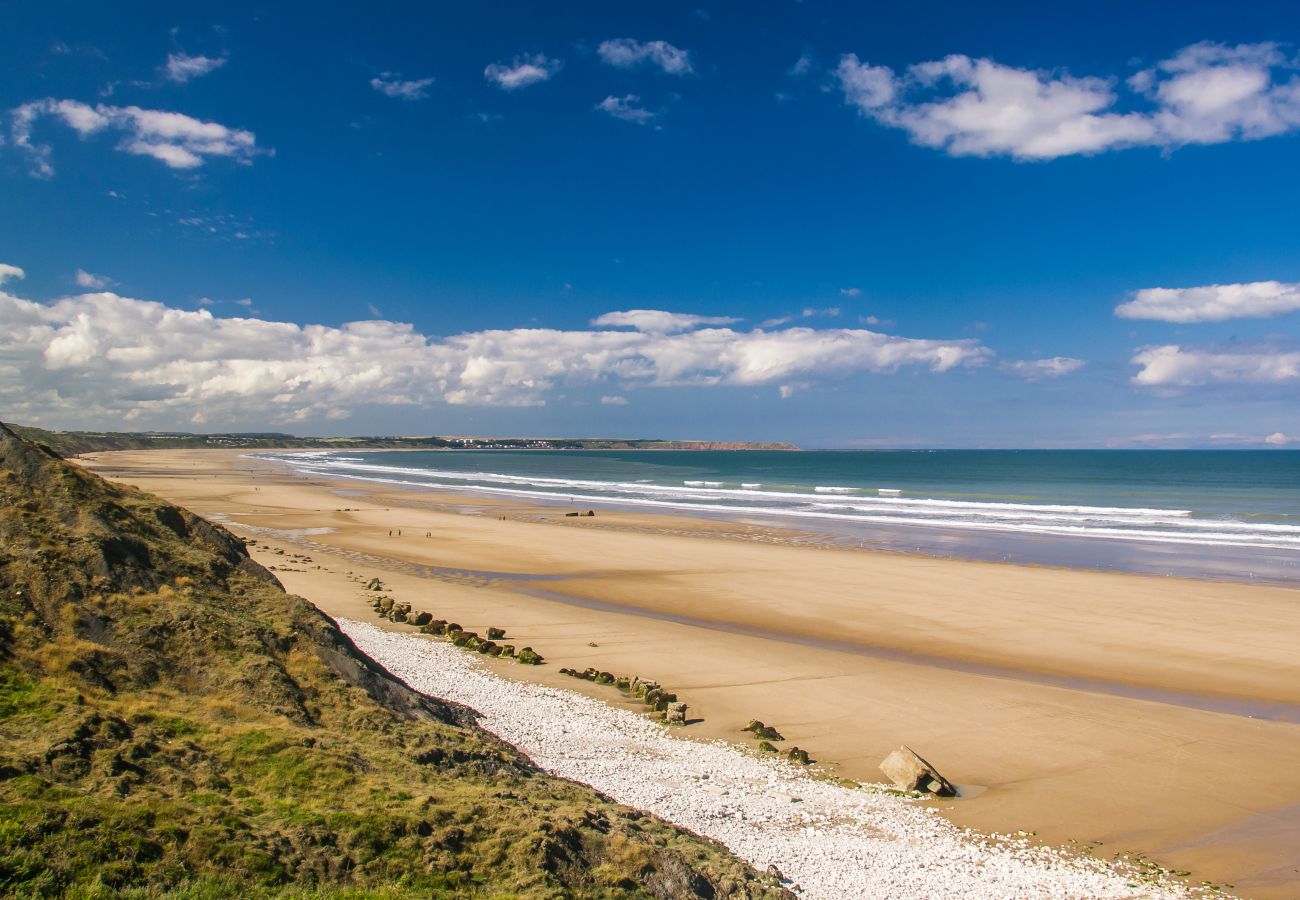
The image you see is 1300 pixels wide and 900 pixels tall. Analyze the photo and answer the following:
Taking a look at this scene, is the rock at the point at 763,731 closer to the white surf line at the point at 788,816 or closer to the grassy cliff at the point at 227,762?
the white surf line at the point at 788,816

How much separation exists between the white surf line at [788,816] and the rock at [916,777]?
15.2 inches

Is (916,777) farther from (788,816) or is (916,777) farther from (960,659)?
(960,659)

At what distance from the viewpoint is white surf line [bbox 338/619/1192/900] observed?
723cm

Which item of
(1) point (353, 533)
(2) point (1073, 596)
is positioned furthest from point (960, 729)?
(1) point (353, 533)

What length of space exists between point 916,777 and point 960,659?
7.86m

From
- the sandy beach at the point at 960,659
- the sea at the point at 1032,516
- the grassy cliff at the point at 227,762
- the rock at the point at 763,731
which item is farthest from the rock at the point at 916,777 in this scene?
the sea at the point at 1032,516

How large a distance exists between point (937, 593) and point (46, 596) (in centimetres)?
2148

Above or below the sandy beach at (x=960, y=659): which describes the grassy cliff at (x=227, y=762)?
above

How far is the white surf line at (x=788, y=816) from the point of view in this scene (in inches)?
285

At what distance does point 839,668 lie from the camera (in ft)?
49.1

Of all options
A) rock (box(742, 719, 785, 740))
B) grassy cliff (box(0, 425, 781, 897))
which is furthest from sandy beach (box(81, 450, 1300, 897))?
grassy cliff (box(0, 425, 781, 897))

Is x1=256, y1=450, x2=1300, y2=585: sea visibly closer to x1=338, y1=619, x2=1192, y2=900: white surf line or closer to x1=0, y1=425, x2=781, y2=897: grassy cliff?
x1=338, y1=619, x2=1192, y2=900: white surf line

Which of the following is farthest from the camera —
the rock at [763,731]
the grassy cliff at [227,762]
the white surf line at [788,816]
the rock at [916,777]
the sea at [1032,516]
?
the sea at [1032,516]

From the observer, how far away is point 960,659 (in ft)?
53.8
